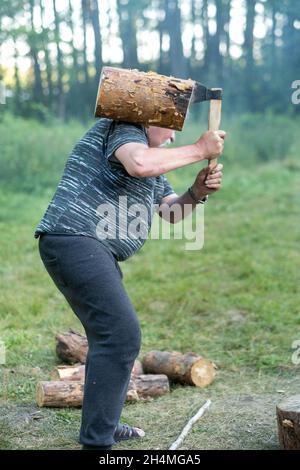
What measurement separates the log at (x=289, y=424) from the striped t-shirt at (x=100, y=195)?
42.5 inches

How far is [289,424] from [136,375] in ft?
5.15

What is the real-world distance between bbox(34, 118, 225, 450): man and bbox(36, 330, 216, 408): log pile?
91cm

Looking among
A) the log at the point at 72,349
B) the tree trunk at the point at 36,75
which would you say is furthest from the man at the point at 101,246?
the tree trunk at the point at 36,75

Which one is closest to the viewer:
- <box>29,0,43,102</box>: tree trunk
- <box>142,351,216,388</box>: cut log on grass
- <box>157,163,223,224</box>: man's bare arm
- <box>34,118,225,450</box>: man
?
<box>34,118,225,450</box>: man

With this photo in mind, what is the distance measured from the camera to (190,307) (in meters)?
6.40

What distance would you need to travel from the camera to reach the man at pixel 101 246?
302cm

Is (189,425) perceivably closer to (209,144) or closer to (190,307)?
(209,144)

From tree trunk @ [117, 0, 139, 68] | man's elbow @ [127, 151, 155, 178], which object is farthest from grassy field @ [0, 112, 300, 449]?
tree trunk @ [117, 0, 139, 68]

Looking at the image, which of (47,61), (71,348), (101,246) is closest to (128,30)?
(47,61)

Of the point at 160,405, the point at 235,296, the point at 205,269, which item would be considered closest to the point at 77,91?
the point at 205,269

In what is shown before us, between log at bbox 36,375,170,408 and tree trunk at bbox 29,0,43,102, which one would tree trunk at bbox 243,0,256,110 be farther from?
log at bbox 36,375,170,408

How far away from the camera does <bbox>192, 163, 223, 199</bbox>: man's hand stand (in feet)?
Result: 11.5

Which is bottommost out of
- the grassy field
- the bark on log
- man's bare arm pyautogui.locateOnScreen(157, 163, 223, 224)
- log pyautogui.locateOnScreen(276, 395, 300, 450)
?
the grassy field

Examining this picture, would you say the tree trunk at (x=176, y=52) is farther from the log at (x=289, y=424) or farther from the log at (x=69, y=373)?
the log at (x=289, y=424)
